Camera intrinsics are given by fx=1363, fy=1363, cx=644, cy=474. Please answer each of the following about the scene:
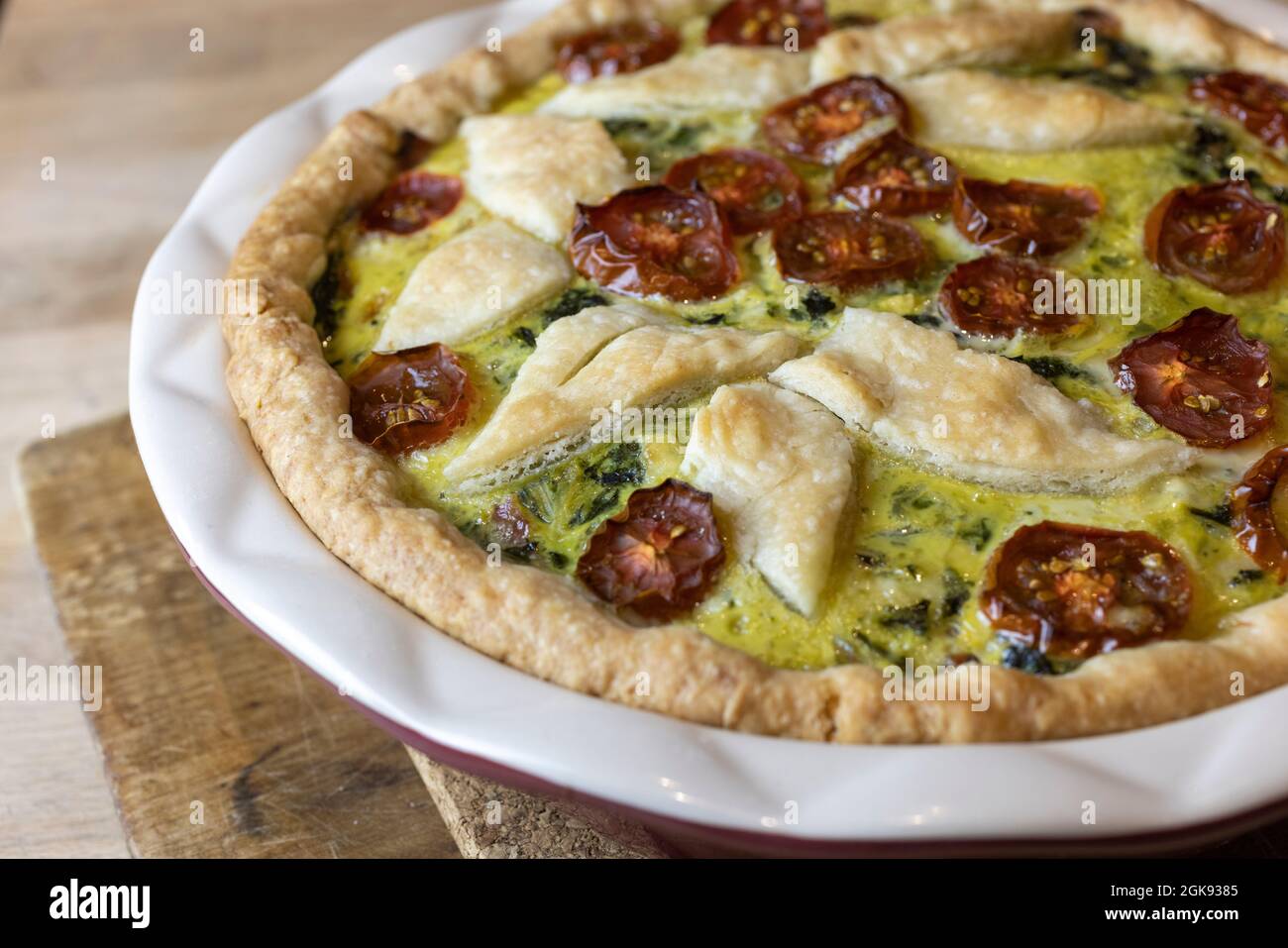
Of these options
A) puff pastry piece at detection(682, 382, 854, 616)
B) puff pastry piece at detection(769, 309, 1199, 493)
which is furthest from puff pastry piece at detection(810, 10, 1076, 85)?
puff pastry piece at detection(682, 382, 854, 616)

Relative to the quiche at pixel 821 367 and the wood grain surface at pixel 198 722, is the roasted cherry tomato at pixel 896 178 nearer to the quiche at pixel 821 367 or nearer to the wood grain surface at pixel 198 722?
the quiche at pixel 821 367

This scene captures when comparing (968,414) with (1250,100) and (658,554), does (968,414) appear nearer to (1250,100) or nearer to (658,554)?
(658,554)

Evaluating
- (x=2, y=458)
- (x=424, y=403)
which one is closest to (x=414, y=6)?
(x=2, y=458)

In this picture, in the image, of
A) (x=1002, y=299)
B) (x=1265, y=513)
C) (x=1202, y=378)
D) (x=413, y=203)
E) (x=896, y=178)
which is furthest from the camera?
(x=413, y=203)

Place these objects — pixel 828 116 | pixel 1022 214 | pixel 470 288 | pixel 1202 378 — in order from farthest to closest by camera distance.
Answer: pixel 828 116, pixel 1022 214, pixel 470 288, pixel 1202 378

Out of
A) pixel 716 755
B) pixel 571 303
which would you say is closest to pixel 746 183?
pixel 571 303

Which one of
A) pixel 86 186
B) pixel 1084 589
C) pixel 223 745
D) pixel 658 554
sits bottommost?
pixel 223 745
